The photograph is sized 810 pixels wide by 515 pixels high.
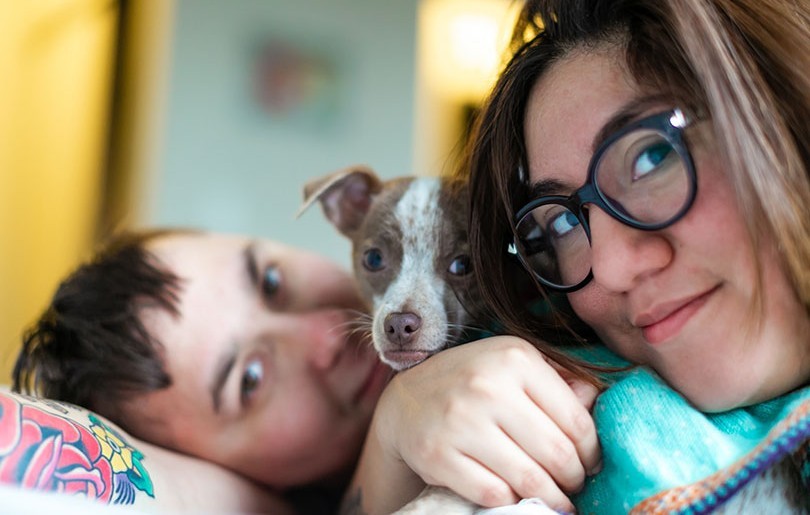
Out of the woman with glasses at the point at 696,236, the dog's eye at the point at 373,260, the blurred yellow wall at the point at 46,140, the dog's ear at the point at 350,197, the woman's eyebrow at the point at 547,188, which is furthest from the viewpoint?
the blurred yellow wall at the point at 46,140

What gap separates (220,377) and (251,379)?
0.20ft

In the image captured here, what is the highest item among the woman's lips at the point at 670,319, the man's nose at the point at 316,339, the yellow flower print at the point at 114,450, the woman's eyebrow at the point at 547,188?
the woman's eyebrow at the point at 547,188

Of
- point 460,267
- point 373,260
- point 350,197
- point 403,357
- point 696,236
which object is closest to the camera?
point 696,236

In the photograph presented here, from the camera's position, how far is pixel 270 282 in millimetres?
1628

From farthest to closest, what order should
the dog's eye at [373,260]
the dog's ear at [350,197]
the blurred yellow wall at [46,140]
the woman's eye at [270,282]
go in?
the blurred yellow wall at [46,140]
the dog's ear at [350,197]
the dog's eye at [373,260]
the woman's eye at [270,282]

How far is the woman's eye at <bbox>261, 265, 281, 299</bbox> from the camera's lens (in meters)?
1.62

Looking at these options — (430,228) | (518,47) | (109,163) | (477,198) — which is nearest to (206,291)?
(430,228)

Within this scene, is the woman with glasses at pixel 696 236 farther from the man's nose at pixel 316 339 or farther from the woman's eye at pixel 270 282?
the woman's eye at pixel 270 282

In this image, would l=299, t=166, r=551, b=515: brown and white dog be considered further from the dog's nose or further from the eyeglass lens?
the eyeglass lens

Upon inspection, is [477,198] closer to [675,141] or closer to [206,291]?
[675,141]

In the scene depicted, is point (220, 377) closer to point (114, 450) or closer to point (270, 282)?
point (270, 282)

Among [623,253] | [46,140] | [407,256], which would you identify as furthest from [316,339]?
[46,140]

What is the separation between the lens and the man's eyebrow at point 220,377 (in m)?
1.49

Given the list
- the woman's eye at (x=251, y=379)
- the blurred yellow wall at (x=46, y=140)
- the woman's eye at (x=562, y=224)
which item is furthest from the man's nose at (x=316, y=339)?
the blurred yellow wall at (x=46, y=140)
